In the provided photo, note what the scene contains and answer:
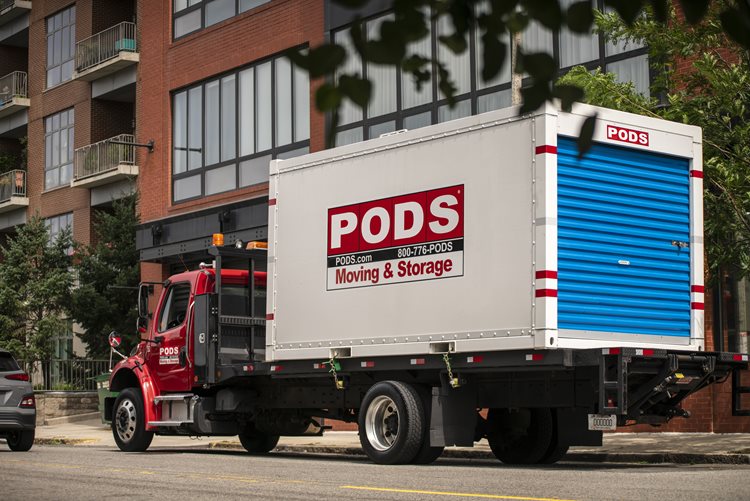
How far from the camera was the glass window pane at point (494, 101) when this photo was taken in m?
22.8

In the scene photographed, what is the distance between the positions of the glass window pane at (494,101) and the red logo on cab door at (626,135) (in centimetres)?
897

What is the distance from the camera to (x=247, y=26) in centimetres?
Answer: 2861

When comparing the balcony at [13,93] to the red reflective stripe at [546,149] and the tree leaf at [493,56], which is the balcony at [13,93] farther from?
the tree leaf at [493,56]

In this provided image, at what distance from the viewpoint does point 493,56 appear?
11.2 ft

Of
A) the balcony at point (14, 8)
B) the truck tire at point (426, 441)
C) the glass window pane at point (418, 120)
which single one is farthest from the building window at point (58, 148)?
the truck tire at point (426, 441)

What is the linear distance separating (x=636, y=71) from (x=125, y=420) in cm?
999

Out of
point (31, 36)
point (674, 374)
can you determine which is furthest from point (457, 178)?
point (31, 36)

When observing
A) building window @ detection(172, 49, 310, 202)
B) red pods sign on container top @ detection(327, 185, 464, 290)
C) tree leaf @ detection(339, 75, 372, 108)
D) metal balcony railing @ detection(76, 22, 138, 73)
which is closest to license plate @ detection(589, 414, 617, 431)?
red pods sign on container top @ detection(327, 185, 464, 290)

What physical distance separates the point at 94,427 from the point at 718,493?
69.7ft

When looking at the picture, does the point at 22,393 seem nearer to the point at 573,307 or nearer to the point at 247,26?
the point at 573,307

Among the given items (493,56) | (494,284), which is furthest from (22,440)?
(493,56)

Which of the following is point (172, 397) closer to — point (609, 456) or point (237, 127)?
point (609, 456)

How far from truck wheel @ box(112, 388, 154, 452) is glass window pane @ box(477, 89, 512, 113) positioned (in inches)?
346

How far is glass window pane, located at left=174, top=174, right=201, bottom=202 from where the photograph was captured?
99.0 feet
